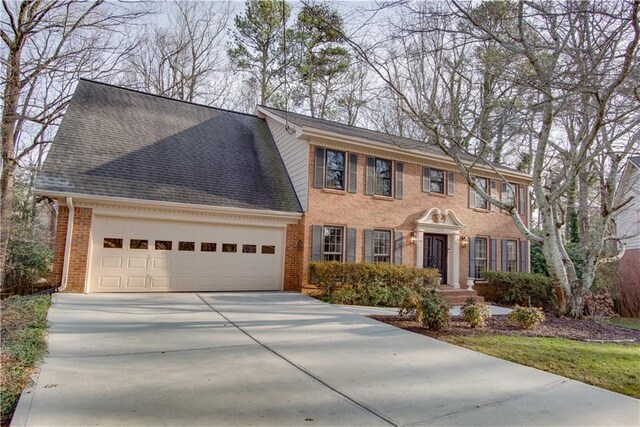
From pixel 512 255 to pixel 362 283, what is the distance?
942 centimetres

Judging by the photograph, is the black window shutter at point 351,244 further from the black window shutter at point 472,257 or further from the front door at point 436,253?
the black window shutter at point 472,257

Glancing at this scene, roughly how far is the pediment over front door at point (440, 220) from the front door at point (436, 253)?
17.7 inches

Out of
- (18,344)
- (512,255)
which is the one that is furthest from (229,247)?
(512,255)

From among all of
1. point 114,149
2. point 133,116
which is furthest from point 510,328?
point 133,116

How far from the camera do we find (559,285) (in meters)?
10.0

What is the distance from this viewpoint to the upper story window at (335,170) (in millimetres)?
12781

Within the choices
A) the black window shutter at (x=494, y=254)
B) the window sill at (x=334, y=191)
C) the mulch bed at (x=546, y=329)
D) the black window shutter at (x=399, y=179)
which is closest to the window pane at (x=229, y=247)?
the window sill at (x=334, y=191)

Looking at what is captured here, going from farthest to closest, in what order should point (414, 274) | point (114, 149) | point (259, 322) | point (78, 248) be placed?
point (414, 274), point (114, 149), point (78, 248), point (259, 322)

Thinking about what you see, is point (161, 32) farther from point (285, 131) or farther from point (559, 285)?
point (559, 285)

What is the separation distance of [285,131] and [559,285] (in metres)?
9.91

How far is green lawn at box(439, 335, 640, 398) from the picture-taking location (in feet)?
16.2

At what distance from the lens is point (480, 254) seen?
1602cm

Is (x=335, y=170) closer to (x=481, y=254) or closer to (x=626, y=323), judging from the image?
(x=481, y=254)

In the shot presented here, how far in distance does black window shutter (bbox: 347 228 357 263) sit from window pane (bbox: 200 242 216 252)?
173 inches
